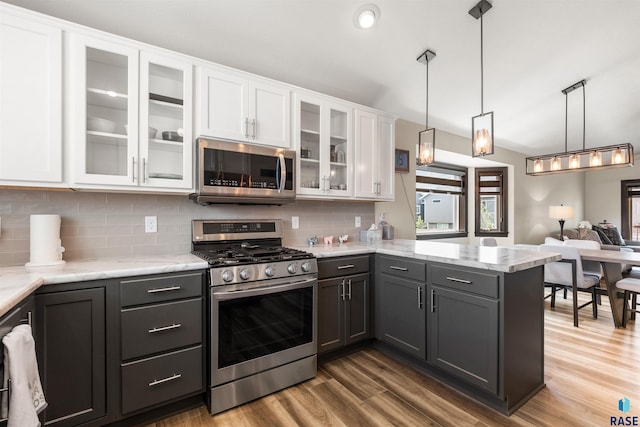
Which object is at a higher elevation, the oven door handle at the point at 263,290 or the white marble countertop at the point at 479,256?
the white marble countertop at the point at 479,256

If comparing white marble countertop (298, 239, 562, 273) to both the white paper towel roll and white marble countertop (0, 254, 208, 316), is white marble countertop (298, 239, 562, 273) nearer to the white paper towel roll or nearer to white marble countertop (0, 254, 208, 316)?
white marble countertop (0, 254, 208, 316)

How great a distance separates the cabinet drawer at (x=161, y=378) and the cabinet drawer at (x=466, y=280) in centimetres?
168

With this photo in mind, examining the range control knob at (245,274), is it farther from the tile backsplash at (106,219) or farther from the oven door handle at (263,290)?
the tile backsplash at (106,219)

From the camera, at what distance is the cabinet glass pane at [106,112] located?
1.85 meters

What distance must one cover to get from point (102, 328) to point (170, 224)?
35.8 inches

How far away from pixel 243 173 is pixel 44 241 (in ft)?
4.20

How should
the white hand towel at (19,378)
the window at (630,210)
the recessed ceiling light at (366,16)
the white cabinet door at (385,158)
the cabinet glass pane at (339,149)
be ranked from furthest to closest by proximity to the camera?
the window at (630,210)
the white cabinet door at (385,158)
the cabinet glass pane at (339,149)
the recessed ceiling light at (366,16)
the white hand towel at (19,378)

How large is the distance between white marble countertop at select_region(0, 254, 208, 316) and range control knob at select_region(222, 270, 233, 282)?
0.43ft

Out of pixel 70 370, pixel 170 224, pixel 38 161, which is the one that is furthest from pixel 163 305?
pixel 38 161

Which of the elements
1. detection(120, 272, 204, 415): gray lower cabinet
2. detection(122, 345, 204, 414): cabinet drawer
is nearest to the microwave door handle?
A: detection(120, 272, 204, 415): gray lower cabinet

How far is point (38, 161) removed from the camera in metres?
1.68

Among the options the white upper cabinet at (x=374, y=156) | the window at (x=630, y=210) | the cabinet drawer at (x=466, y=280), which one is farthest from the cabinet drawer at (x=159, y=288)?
the window at (x=630, y=210)

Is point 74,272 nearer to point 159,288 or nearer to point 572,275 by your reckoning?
point 159,288

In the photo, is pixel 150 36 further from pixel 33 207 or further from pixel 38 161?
pixel 33 207
